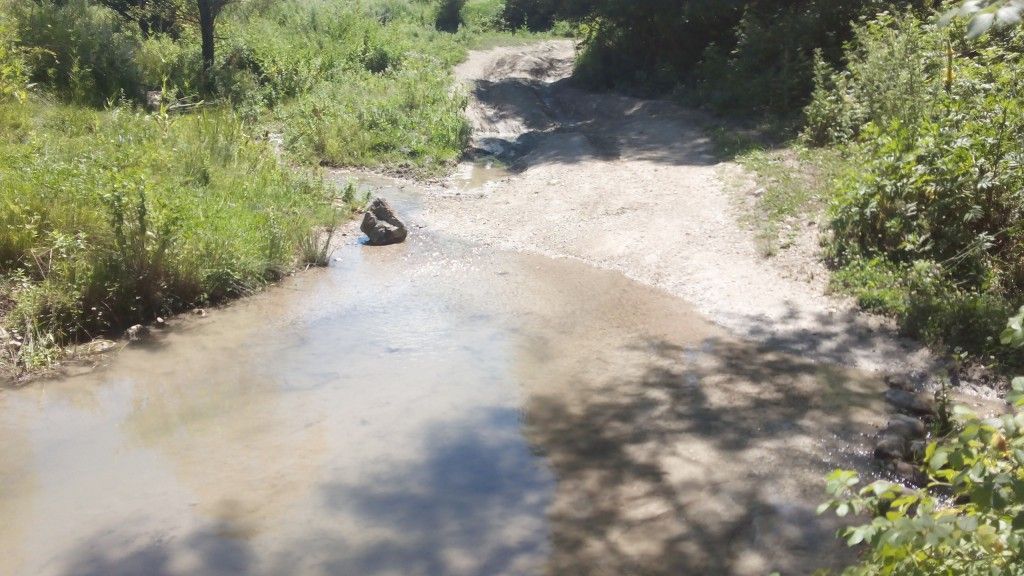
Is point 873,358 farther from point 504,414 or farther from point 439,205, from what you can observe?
point 439,205

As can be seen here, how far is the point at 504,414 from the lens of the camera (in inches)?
244

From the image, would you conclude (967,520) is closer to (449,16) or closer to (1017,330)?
(1017,330)

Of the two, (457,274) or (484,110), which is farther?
(484,110)

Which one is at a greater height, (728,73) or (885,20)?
(885,20)

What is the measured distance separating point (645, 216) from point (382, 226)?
301 cm

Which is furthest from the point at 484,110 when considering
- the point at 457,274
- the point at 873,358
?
the point at 873,358

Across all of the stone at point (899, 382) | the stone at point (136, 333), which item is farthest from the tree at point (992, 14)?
the stone at point (136, 333)

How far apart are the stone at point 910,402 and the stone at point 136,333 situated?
5.87 meters

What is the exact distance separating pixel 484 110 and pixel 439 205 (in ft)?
20.0

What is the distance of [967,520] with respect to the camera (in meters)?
2.42

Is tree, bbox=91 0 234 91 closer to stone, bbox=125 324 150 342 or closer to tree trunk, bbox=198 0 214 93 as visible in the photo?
tree trunk, bbox=198 0 214 93

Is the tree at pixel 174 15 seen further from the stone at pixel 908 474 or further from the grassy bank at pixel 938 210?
the stone at pixel 908 474

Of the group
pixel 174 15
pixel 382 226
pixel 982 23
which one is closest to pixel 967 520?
pixel 982 23

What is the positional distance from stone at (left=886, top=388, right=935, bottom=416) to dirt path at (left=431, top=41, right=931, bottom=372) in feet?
1.81
